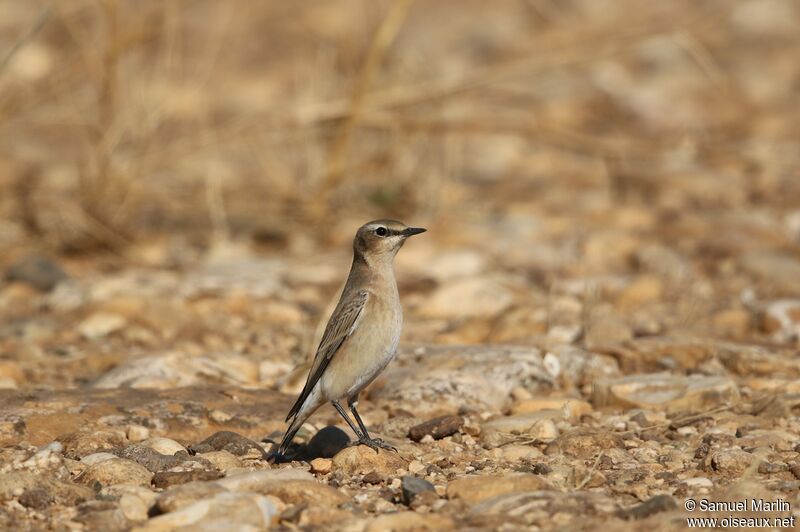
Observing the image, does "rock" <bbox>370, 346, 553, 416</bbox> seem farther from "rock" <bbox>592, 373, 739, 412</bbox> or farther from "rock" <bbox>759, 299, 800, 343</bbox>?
"rock" <bbox>759, 299, 800, 343</bbox>

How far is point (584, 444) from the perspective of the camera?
5117 millimetres

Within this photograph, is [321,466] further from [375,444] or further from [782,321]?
[782,321]

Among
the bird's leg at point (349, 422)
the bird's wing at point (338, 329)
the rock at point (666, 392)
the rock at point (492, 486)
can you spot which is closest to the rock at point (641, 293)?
the rock at point (666, 392)

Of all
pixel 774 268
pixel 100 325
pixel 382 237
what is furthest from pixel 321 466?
pixel 774 268

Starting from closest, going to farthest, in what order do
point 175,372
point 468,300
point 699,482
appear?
point 699,482 → point 175,372 → point 468,300

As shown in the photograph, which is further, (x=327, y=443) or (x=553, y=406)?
(x=553, y=406)

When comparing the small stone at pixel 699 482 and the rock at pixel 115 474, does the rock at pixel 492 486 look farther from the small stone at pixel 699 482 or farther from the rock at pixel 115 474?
the rock at pixel 115 474

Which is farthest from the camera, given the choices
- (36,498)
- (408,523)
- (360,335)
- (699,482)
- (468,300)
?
(468,300)

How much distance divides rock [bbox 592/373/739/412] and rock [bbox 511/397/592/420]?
0.14 meters

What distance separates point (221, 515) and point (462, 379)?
2168mm

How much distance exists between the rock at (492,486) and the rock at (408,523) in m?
0.29

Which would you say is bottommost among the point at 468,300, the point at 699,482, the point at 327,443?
the point at 699,482

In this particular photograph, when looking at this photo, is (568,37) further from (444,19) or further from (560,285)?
(560,285)

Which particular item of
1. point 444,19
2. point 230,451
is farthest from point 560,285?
point 444,19
